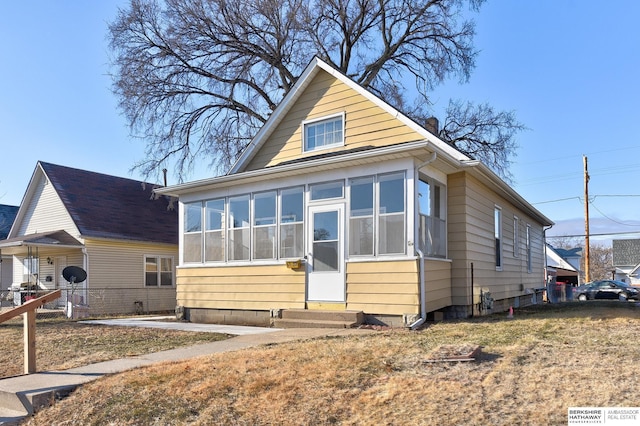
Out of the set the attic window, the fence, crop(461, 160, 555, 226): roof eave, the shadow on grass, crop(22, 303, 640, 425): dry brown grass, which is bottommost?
the fence

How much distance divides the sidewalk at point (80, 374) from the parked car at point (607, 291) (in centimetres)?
2531

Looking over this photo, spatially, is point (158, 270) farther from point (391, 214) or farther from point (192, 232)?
point (391, 214)

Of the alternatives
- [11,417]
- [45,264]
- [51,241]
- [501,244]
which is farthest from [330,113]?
[45,264]

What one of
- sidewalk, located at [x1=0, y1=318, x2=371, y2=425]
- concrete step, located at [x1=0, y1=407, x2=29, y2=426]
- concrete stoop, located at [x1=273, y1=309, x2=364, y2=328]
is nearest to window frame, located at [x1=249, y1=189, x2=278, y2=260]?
concrete stoop, located at [x1=273, y1=309, x2=364, y2=328]

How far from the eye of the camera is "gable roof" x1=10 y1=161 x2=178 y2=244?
2030 centimetres

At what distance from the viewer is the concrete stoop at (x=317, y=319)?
9797mm

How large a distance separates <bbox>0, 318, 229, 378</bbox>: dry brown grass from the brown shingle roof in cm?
916

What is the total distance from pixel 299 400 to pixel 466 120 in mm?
20949

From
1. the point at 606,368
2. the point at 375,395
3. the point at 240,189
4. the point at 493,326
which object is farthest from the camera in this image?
the point at 240,189

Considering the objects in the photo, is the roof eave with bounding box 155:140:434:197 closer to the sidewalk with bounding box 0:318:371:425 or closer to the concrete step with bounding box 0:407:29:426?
the sidewalk with bounding box 0:318:371:425

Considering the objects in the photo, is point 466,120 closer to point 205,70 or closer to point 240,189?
point 205,70

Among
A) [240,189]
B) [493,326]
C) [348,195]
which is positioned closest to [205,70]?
[240,189]

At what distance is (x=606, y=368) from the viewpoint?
502 centimetres

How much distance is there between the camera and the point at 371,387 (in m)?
4.93
